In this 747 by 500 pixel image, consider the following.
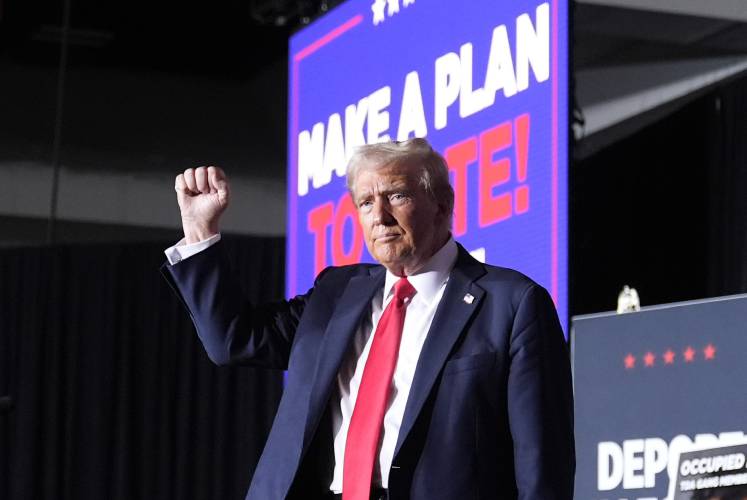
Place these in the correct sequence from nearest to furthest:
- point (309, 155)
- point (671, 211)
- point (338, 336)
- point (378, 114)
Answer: point (338, 336), point (378, 114), point (309, 155), point (671, 211)

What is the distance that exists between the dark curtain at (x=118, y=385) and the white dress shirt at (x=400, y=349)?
17.1 feet

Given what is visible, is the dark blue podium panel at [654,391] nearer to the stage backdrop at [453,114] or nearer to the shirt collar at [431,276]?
the stage backdrop at [453,114]

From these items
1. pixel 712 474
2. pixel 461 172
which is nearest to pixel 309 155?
pixel 461 172

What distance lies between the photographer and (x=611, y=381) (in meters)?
3.05

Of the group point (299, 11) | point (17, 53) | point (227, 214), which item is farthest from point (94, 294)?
point (299, 11)

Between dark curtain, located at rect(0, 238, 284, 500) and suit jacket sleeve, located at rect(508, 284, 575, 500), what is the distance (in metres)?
5.35

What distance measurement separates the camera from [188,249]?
211cm

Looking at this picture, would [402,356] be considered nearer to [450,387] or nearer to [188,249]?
[450,387]

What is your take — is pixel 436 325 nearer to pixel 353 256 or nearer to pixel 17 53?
pixel 353 256

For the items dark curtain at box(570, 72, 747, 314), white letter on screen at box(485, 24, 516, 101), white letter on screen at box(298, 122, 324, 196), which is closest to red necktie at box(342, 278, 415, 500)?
white letter on screen at box(485, 24, 516, 101)

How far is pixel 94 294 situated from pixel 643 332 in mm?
4946

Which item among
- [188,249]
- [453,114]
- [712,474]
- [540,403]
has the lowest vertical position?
[712,474]

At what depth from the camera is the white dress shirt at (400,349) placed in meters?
1.94

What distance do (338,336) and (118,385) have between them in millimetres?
5499
